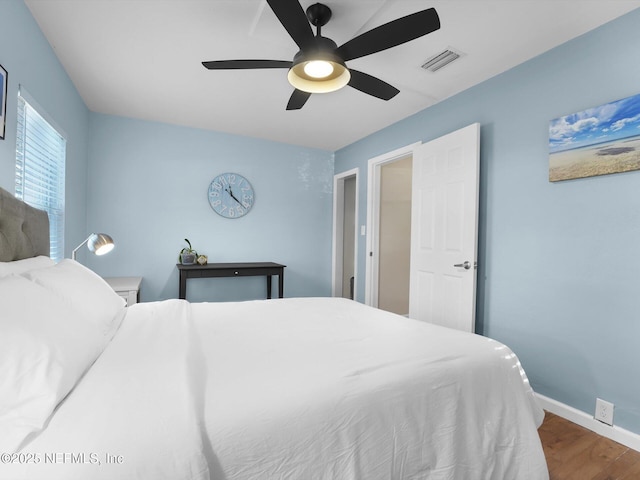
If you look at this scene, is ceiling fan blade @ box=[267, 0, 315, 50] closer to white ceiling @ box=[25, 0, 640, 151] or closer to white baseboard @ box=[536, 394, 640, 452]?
white ceiling @ box=[25, 0, 640, 151]

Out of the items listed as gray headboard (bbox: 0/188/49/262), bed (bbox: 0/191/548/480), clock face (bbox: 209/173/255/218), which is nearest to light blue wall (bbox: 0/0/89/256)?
gray headboard (bbox: 0/188/49/262)

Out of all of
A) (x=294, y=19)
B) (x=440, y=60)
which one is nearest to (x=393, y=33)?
(x=294, y=19)

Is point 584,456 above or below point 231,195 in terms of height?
below

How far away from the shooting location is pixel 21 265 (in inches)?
56.3

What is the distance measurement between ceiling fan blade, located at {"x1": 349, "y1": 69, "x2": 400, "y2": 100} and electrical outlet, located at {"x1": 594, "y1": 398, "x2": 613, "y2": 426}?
228 centimetres

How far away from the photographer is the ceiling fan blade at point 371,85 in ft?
6.70

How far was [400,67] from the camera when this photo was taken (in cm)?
251

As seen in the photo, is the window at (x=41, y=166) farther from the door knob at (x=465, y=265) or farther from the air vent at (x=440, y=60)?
the door knob at (x=465, y=265)

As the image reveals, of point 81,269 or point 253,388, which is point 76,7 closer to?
point 81,269

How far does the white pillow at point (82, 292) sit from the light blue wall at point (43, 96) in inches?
27.9

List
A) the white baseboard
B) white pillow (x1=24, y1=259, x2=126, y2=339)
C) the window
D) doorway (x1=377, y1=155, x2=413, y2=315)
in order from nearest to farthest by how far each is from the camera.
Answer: white pillow (x1=24, y1=259, x2=126, y2=339) < the white baseboard < the window < doorway (x1=377, y1=155, x2=413, y2=315)

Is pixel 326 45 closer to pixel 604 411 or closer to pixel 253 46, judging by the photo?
pixel 253 46

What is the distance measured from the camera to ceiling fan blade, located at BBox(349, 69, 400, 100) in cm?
204

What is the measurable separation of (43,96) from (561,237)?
3.64 metres
